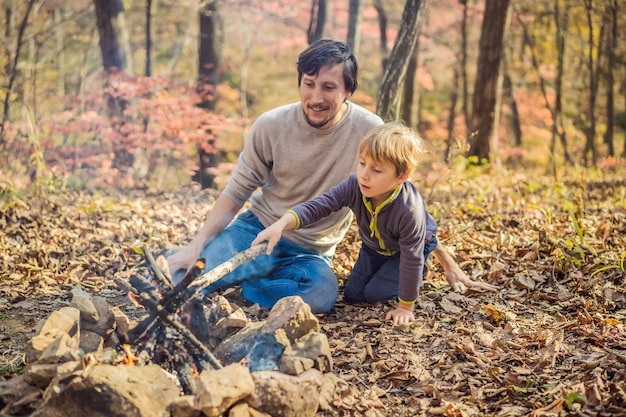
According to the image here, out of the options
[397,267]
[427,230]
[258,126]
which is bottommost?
[397,267]

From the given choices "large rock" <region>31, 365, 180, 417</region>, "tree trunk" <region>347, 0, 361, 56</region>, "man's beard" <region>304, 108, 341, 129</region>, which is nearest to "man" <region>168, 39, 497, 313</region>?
"man's beard" <region>304, 108, 341, 129</region>

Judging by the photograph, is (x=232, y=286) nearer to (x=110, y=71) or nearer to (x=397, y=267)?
(x=397, y=267)

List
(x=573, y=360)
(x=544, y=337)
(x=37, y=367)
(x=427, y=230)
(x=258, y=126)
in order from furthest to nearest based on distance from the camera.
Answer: (x=258, y=126), (x=427, y=230), (x=544, y=337), (x=573, y=360), (x=37, y=367)

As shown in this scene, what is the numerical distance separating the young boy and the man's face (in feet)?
1.66

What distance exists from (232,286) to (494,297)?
1719 millimetres

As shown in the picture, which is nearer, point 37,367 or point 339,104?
point 37,367

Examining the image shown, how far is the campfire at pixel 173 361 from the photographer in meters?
2.00

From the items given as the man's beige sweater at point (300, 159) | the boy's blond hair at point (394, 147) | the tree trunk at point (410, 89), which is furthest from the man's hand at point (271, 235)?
the tree trunk at point (410, 89)

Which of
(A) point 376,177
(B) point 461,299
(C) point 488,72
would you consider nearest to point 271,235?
(A) point 376,177

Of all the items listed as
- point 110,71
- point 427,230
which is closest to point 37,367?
point 427,230

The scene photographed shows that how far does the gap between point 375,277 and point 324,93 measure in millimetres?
1203

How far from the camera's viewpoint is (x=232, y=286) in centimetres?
360

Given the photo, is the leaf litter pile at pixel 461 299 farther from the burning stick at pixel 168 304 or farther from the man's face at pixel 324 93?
the man's face at pixel 324 93

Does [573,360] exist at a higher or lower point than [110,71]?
lower
